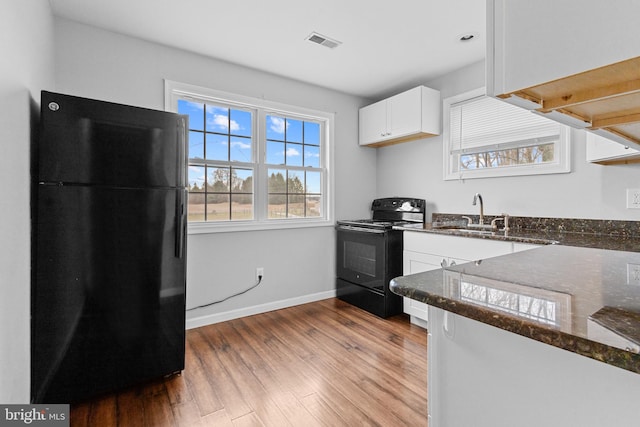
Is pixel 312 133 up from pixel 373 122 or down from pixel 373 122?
down

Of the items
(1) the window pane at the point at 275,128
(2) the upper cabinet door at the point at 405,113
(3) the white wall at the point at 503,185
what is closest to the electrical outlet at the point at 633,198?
(3) the white wall at the point at 503,185

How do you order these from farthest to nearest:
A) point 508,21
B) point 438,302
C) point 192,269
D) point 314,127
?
point 314,127 → point 192,269 → point 438,302 → point 508,21

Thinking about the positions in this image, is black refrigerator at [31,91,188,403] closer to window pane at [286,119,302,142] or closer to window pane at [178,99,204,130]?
window pane at [178,99,204,130]

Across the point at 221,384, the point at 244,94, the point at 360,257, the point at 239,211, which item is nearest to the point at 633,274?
the point at 221,384

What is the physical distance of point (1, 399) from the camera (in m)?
1.14

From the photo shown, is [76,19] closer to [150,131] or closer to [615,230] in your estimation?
[150,131]

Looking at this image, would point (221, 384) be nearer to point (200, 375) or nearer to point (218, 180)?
point (200, 375)

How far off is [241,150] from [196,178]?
535 mm

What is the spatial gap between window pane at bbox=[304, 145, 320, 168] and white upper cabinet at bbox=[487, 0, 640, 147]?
10.4 ft

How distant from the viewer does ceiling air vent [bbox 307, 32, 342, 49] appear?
8.44 ft

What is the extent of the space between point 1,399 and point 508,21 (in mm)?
1851

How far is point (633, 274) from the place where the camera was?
0.89 m

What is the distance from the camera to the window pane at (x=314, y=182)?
371cm

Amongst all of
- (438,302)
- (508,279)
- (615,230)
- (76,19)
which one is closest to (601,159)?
(615,230)
